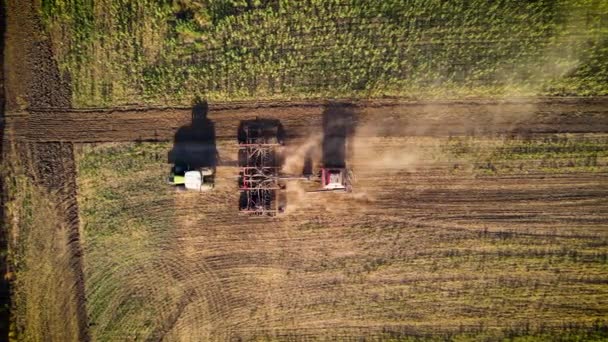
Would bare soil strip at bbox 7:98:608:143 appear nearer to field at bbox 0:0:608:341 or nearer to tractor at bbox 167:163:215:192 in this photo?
field at bbox 0:0:608:341

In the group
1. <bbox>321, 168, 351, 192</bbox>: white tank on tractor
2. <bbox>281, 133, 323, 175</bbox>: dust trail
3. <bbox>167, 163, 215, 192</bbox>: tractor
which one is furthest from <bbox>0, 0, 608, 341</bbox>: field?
<bbox>321, 168, 351, 192</bbox>: white tank on tractor

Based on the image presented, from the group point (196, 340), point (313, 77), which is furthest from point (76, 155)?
point (313, 77)

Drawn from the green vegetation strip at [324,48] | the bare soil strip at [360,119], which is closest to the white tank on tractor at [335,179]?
the bare soil strip at [360,119]

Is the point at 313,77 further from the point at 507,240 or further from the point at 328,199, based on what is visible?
the point at 507,240

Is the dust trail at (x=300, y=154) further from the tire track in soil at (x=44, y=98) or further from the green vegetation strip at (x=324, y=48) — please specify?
the tire track in soil at (x=44, y=98)

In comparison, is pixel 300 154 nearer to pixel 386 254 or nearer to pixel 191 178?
pixel 191 178

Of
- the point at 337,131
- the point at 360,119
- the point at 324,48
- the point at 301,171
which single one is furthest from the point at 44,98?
the point at 360,119
